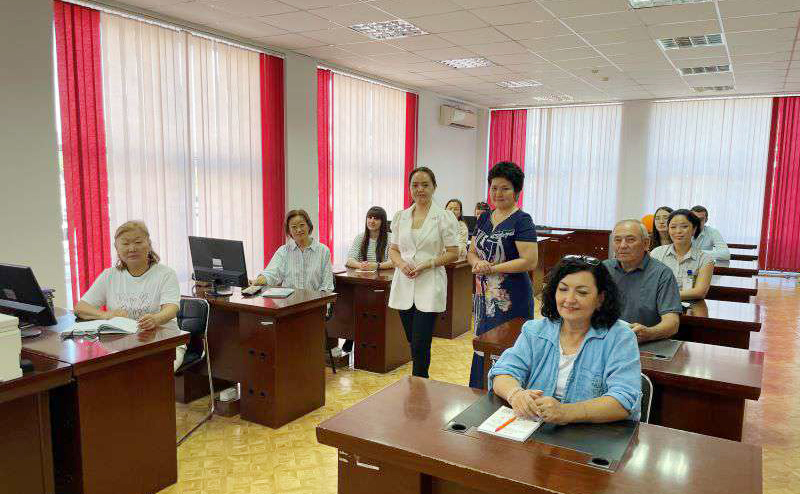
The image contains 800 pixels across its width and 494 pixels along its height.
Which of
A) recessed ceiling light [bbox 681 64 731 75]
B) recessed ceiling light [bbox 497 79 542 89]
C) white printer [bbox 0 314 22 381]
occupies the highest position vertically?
recessed ceiling light [bbox 497 79 542 89]

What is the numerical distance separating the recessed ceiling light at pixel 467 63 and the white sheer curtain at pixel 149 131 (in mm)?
3158

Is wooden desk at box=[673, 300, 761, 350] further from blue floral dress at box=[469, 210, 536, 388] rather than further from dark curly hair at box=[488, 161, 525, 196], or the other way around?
dark curly hair at box=[488, 161, 525, 196]

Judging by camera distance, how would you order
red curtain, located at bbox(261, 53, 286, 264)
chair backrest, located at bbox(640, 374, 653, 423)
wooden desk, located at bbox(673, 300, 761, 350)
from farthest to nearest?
red curtain, located at bbox(261, 53, 286, 264) → wooden desk, located at bbox(673, 300, 761, 350) → chair backrest, located at bbox(640, 374, 653, 423)

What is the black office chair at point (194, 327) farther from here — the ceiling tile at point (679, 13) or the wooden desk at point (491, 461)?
the ceiling tile at point (679, 13)

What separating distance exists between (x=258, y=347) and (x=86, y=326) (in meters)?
1.05

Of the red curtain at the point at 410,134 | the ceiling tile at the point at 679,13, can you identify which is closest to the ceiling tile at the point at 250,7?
the ceiling tile at the point at 679,13

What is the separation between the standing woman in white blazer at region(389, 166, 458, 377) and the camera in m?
3.34

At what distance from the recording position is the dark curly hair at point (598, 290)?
1.78 meters

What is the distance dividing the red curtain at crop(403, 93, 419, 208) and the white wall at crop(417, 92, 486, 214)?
98 mm

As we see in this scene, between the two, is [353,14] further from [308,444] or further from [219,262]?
[308,444]

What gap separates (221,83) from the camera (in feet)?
19.2

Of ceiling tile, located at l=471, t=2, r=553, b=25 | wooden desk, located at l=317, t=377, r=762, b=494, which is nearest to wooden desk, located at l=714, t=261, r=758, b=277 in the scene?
ceiling tile, located at l=471, t=2, r=553, b=25

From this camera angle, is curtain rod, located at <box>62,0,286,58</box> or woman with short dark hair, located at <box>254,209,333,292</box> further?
curtain rod, located at <box>62,0,286,58</box>

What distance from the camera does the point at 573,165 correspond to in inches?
418
